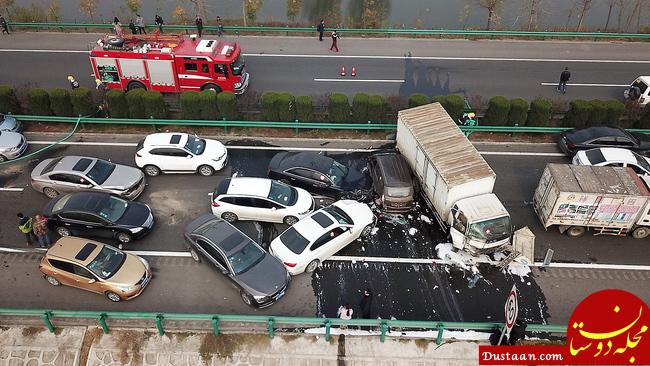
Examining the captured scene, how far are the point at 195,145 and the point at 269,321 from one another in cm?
865

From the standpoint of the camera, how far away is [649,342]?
11.8 metres

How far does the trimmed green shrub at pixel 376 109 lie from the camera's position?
68.7 ft

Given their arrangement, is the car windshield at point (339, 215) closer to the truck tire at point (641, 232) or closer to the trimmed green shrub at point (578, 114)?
the truck tire at point (641, 232)

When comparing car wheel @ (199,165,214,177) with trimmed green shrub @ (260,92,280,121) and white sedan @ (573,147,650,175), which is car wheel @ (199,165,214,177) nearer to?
trimmed green shrub @ (260,92,280,121)

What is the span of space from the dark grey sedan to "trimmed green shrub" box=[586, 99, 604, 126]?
15465 mm

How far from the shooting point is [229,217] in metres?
16.4

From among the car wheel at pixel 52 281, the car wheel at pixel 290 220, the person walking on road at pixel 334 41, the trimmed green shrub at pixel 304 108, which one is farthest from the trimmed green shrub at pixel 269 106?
the car wheel at pixel 52 281

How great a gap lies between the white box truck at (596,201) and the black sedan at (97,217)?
43.2ft

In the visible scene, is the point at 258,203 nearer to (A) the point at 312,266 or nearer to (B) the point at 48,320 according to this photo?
(A) the point at 312,266

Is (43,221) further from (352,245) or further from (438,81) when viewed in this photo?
(438,81)

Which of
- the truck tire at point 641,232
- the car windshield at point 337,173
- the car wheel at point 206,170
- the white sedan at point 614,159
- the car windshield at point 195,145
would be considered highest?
the car windshield at point 195,145

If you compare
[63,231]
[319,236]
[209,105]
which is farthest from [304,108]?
[63,231]

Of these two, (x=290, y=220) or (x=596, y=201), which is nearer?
(x=596, y=201)

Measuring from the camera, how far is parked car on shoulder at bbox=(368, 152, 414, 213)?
657 inches
